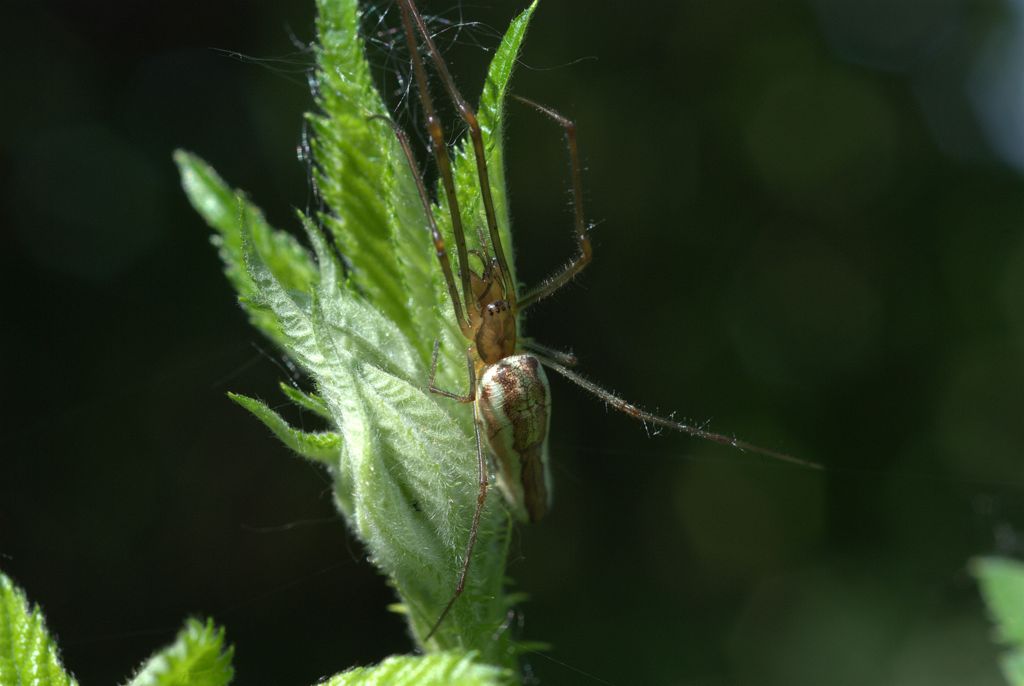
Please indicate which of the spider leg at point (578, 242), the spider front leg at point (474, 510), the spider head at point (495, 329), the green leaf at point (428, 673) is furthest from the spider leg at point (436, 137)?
the green leaf at point (428, 673)

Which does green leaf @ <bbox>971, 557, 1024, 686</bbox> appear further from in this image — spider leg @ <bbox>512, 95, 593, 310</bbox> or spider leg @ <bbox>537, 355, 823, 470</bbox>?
spider leg @ <bbox>512, 95, 593, 310</bbox>

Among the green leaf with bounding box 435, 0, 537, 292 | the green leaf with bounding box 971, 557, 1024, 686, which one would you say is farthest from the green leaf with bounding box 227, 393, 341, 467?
the green leaf with bounding box 971, 557, 1024, 686

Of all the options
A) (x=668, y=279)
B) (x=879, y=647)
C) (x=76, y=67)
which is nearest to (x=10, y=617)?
(x=76, y=67)

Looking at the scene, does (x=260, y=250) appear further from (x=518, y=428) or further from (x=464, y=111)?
(x=518, y=428)

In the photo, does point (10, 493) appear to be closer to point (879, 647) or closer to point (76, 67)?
point (76, 67)

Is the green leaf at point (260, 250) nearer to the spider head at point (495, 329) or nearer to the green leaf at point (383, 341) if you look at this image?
the green leaf at point (383, 341)

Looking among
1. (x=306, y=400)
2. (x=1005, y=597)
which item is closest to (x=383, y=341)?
(x=306, y=400)
